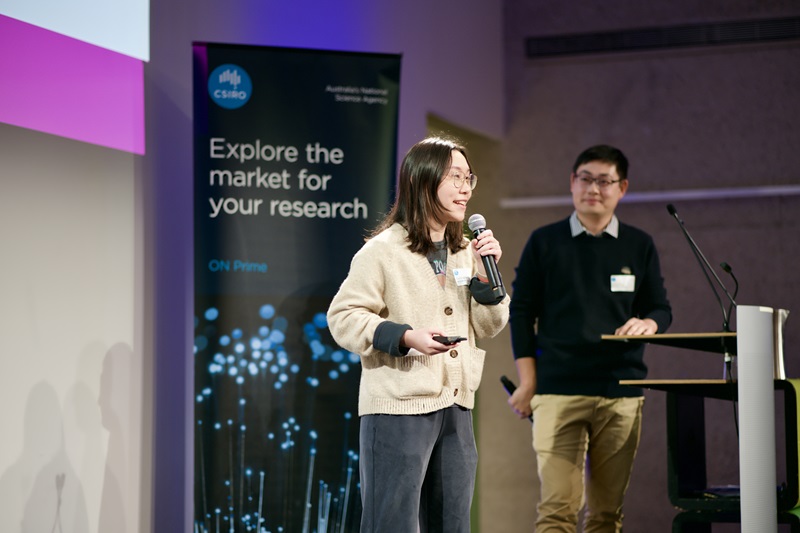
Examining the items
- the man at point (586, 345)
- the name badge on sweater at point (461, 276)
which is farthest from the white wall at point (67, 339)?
the name badge on sweater at point (461, 276)

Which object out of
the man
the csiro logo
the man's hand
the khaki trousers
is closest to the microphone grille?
the man's hand

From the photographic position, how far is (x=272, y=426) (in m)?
3.77

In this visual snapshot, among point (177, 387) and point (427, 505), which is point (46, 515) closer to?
point (177, 387)

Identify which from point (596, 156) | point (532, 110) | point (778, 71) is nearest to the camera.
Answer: point (596, 156)

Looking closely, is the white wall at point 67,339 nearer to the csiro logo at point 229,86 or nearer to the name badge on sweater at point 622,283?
the csiro logo at point 229,86

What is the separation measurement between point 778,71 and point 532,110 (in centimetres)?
143

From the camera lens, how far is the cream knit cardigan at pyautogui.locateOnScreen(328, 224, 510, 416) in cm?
236

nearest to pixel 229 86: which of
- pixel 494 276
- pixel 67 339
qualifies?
pixel 67 339

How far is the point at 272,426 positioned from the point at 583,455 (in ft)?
4.11

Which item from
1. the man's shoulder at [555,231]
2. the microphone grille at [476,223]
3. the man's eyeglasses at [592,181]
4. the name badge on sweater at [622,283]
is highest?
the man's eyeglasses at [592,181]

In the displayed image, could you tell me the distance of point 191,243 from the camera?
4145mm

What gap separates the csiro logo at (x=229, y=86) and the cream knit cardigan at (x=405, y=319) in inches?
61.9

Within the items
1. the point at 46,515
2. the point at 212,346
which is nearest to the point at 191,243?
the point at 212,346

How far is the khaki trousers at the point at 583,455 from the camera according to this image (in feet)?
11.8
